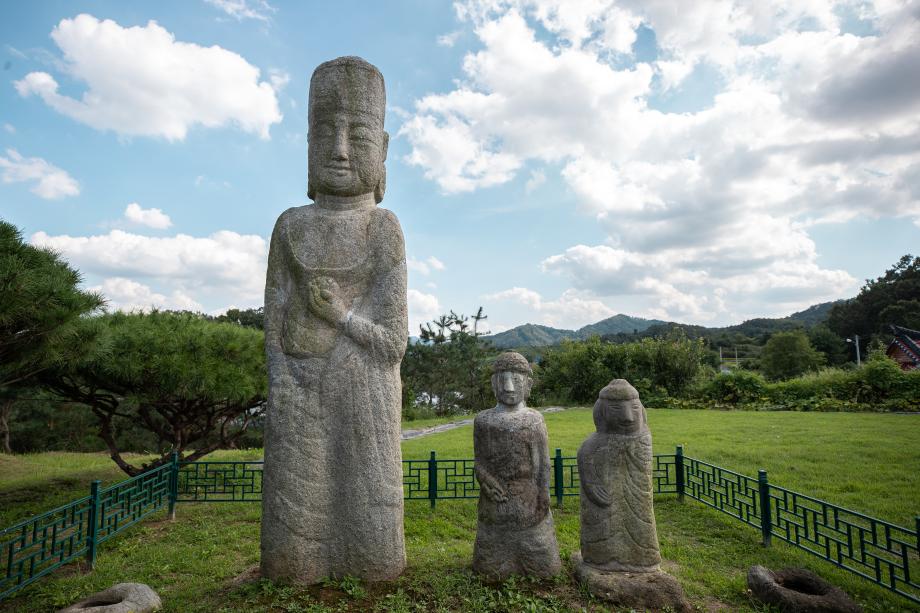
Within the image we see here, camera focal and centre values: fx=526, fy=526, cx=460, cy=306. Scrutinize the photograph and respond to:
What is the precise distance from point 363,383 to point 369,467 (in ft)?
2.43

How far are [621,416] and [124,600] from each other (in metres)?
4.66

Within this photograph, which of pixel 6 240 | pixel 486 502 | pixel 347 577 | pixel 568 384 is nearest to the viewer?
pixel 347 577

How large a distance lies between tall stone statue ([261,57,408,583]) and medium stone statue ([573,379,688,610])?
1.76 metres

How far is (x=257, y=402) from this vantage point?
10.6 meters

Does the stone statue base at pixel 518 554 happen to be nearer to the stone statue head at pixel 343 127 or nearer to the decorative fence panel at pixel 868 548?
the decorative fence panel at pixel 868 548

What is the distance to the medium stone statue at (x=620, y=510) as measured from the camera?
4.60 metres

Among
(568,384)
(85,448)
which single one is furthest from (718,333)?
(85,448)

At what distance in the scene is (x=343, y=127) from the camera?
504 cm

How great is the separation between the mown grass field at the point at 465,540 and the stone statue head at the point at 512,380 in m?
1.61

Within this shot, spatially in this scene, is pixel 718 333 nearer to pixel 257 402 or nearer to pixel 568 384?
pixel 568 384

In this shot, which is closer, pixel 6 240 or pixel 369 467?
pixel 369 467

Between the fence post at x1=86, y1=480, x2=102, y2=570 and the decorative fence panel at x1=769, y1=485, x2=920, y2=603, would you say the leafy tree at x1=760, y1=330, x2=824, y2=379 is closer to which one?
the decorative fence panel at x1=769, y1=485, x2=920, y2=603

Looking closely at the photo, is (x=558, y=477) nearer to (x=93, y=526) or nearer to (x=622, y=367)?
(x=93, y=526)

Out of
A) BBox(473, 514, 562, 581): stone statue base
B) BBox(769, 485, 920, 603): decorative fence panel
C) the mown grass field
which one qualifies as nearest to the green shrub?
the mown grass field
